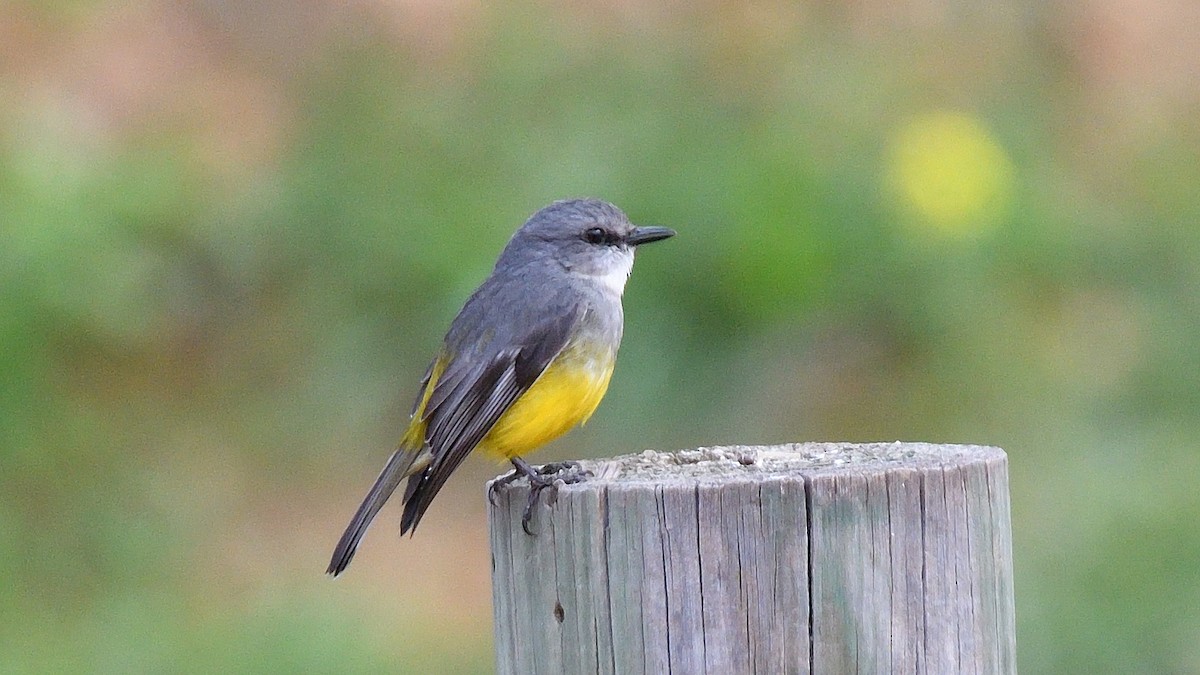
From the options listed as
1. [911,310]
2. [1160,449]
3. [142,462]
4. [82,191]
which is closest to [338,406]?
[142,462]

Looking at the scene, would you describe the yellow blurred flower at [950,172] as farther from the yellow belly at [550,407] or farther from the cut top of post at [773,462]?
the cut top of post at [773,462]

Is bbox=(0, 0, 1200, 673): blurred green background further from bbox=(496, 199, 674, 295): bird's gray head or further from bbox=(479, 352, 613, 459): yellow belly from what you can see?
bbox=(479, 352, 613, 459): yellow belly

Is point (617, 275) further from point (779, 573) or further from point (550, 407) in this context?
point (779, 573)

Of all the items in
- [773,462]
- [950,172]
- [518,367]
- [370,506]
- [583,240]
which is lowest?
[370,506]

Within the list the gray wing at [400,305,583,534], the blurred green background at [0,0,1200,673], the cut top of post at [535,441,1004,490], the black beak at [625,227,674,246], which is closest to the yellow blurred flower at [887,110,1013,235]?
the blurred green background at [0,0,1200,673]

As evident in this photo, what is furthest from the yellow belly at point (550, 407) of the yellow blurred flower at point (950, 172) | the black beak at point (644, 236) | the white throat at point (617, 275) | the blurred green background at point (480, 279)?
the yellow blurred flower at point (950, 172)

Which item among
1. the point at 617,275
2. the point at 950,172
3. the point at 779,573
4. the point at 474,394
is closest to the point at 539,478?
the point at 779,573

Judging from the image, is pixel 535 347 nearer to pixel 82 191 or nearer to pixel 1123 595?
pixel 1123 595
